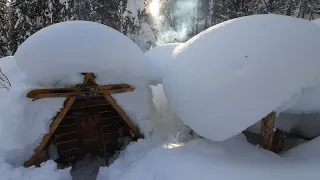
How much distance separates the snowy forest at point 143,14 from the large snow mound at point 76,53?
9902mm

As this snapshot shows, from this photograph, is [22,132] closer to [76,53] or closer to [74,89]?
[74,89]

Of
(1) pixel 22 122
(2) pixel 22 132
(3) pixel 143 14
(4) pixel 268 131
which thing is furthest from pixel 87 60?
(3) pixel 143 14

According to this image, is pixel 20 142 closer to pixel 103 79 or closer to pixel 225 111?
pixel 103 79

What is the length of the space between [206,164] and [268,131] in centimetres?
162

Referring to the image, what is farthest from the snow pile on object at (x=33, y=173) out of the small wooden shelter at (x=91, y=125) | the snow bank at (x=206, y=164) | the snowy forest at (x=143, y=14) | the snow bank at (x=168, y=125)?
the snowy forest at (x=143, y=14)

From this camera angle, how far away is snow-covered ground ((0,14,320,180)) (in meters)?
5.16

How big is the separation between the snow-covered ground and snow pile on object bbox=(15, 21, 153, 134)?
2 cm

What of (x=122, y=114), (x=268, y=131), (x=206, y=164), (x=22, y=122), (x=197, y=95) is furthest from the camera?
(x=122, y=114)

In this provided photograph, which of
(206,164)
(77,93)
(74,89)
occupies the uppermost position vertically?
(74,89)

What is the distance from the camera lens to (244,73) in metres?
5.38

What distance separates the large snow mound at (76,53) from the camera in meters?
5.96

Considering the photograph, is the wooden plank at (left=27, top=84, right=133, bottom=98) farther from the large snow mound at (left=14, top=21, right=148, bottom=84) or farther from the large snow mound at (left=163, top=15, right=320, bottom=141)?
the large snow mound at (left=163, top=15, right=320, bottom=141)

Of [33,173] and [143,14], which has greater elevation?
[143,14]

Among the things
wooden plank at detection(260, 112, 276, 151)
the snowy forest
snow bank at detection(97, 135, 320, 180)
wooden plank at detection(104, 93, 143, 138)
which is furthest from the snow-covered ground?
the snowy forest
